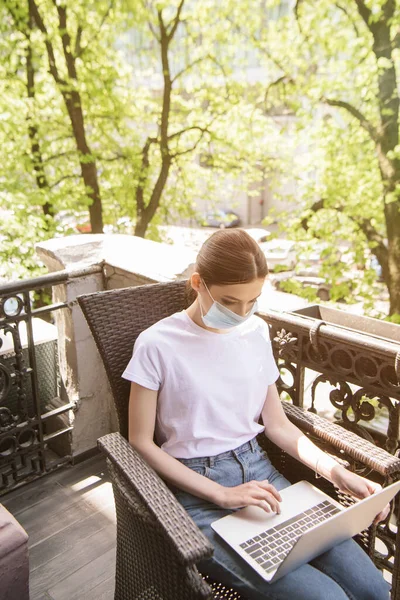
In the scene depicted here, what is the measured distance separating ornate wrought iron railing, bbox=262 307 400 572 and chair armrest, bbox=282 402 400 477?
5.8 inches

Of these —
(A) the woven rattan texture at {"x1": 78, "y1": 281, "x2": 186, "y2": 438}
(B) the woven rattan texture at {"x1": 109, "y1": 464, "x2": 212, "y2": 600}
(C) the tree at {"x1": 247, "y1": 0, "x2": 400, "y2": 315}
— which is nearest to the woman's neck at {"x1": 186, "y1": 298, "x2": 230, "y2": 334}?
(A) the woven rattan texture at {"x1": 78, "y1": 281, "x2": 186, "y2": 438}

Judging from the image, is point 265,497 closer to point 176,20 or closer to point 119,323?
point 119,323

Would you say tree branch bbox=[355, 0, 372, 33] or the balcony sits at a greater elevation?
tree branch bbox=[355, 0, 372, 33]

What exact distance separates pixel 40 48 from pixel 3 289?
910 cm

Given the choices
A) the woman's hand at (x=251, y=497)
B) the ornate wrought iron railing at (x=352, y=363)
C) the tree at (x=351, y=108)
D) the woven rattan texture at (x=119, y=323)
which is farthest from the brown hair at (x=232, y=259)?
the tree at (x=351, y=108)

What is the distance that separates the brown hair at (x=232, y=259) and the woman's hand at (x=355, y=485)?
672 millimetres

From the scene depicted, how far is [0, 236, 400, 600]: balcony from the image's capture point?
1.99 m

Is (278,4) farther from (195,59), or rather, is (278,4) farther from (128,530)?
(128,530)

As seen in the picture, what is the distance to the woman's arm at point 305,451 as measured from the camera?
1.60 m

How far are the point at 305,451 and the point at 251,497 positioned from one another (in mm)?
340

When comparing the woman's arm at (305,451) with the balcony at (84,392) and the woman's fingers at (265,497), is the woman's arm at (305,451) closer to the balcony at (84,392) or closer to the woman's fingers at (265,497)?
the balcony at (84,392)

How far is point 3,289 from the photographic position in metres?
2.41

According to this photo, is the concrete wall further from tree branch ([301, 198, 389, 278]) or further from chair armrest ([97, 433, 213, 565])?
tree branch ([301, 198, 389, 278])

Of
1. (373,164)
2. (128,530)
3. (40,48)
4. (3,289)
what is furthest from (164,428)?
(40,48)
